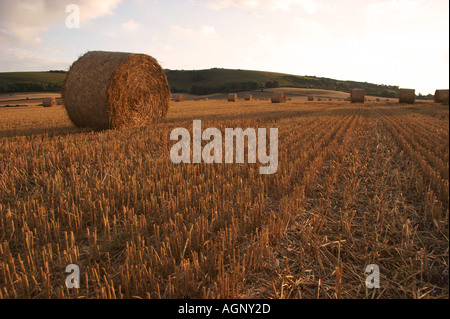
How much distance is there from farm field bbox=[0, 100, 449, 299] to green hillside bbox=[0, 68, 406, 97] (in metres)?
59.2

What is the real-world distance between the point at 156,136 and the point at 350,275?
237 inches

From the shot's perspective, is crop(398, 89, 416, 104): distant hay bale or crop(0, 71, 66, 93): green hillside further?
crop(0, 71, 66, 93): green hillside

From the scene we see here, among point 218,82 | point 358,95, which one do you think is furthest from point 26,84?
point 358,95

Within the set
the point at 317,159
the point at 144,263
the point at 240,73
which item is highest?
the point at 240,73

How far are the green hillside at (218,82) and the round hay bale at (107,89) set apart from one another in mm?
52603

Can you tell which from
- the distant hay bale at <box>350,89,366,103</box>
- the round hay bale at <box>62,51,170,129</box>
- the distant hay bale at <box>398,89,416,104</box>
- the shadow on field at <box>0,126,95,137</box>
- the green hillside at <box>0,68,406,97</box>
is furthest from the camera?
the green hillside at <box>0,68,406,97</box>

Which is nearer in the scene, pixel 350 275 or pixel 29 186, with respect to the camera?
pixel 350 275

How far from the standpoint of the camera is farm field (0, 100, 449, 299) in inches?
76.4

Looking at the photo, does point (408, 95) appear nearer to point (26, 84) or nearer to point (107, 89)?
point (107, 89)

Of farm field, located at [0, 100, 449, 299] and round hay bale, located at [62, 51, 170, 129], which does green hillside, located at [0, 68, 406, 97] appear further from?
farm field, located at [0, 100, 449, 299]

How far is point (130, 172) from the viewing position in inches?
171

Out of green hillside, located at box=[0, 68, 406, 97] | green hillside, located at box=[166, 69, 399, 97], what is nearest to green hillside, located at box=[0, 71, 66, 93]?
green hillside, located at box=[0, 68, 406, 97]
